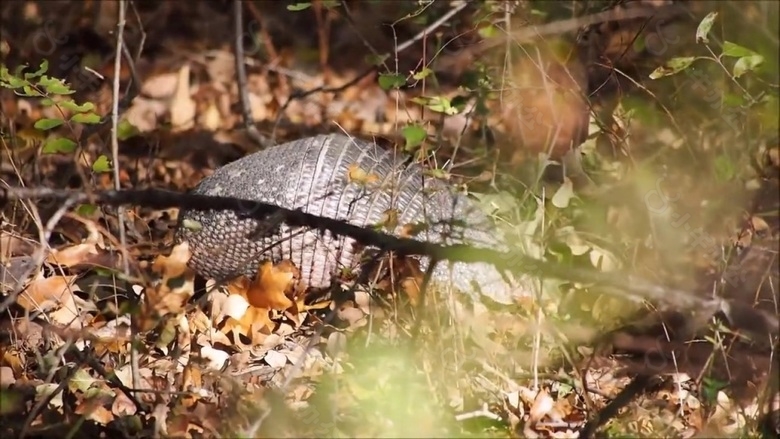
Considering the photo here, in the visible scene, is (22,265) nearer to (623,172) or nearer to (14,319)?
(14,319)

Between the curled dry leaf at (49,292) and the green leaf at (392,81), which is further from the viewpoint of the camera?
the curled dry leaf at (49,292)

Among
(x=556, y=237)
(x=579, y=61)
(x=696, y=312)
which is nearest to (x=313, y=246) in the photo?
(x=556, y=237)

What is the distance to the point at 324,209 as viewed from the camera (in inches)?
161

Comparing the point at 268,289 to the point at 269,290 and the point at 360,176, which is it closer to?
the point at 269,290

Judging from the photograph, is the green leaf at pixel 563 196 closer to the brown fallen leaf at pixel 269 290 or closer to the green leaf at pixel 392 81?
the green leaf at pixel 392 81

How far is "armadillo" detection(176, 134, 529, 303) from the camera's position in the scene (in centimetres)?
384

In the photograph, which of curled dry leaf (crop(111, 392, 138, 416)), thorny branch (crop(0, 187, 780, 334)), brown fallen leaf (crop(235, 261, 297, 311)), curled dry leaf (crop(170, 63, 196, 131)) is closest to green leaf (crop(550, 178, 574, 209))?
thorny branch (crop(0, 187, 780, 334))

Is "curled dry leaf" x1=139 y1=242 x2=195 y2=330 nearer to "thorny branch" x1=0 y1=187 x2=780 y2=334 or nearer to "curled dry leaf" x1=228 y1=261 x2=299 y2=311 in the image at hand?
"thorny branch" x1=0 y1=187 x2=780 y2=334

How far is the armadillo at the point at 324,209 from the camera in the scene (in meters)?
3.84

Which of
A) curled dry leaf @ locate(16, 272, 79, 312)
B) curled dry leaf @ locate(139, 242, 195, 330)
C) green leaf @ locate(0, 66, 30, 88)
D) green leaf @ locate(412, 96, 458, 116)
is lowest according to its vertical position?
curled dry leaf @ locate(16, 272, 79, 312)

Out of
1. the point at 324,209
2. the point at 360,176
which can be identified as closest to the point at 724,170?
the point at 360,176

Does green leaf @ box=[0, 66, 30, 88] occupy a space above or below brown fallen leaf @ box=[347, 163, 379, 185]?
above

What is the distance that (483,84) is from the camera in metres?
3.77

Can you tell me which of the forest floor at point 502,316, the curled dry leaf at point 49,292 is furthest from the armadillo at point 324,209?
the curled dry leaf at point 49,292
